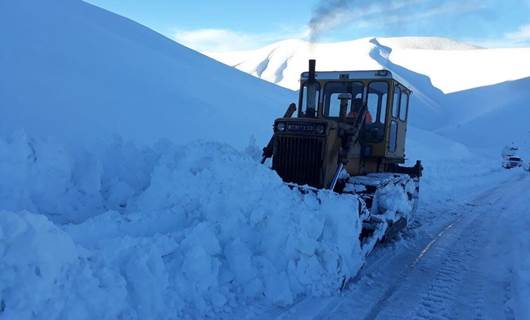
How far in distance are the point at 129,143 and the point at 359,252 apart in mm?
4136

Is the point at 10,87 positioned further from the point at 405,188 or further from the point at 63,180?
the point at 405,188

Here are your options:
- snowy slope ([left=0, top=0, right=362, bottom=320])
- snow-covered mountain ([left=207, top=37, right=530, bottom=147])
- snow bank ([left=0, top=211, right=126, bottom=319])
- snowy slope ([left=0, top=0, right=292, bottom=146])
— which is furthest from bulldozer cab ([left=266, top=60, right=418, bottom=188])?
Result: snow-covered mountain ([left=207, top=37, right=530, bottom=147])

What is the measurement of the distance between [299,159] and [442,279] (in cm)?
244

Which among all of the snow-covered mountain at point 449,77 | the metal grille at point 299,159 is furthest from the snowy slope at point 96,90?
the snow-covered mountain at point 449,77

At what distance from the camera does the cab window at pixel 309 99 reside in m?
8.04

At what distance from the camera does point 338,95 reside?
26.4ft

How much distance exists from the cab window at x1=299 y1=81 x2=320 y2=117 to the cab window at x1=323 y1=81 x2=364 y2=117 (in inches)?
6.4

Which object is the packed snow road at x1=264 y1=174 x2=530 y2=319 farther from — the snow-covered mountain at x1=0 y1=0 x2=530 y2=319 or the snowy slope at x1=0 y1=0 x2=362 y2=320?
the snowy slope at x1=0 y1=0 x2=362 y2=320

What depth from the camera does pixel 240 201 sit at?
17.9 feet

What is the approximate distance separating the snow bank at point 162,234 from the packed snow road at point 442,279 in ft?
1.23

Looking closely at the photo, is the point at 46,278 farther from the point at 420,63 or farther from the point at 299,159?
the point at 420,63

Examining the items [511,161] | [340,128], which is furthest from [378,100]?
[511,161]

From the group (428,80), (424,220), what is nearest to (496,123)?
(428,80)

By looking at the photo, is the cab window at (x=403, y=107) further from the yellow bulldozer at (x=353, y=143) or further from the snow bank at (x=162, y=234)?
the snow bank at (x=162, y=234)
